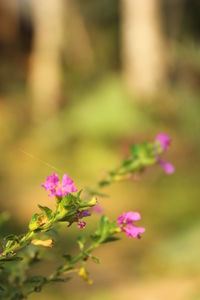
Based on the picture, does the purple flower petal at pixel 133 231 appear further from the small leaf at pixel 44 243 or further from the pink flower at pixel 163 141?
the pink flower at pixel 163 141

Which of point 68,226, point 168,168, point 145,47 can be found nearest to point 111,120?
point 145,47

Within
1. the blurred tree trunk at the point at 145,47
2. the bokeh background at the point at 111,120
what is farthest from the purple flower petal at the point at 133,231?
the blurred tree trunk at the point at 145,47

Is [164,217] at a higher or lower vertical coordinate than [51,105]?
lower

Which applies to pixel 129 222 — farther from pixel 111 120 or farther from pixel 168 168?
pixel 111 120

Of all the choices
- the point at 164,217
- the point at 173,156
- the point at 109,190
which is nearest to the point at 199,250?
the point at 164,217

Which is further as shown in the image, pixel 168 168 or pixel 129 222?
pixel 168 168

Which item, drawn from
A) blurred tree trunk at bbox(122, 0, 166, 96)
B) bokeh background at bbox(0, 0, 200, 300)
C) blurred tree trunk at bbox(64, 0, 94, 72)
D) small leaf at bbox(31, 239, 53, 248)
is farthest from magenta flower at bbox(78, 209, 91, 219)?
blurred tree trunk at bbox(64, 0, 94, 72)

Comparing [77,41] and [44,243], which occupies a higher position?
[77,41]

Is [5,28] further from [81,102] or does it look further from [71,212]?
[71,212]

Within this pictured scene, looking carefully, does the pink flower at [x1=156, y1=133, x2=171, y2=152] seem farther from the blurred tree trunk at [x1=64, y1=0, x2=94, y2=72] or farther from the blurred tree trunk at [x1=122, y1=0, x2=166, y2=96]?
the blurred tree trunk at [x1=64, y1=0, x2=94, y2=72]
